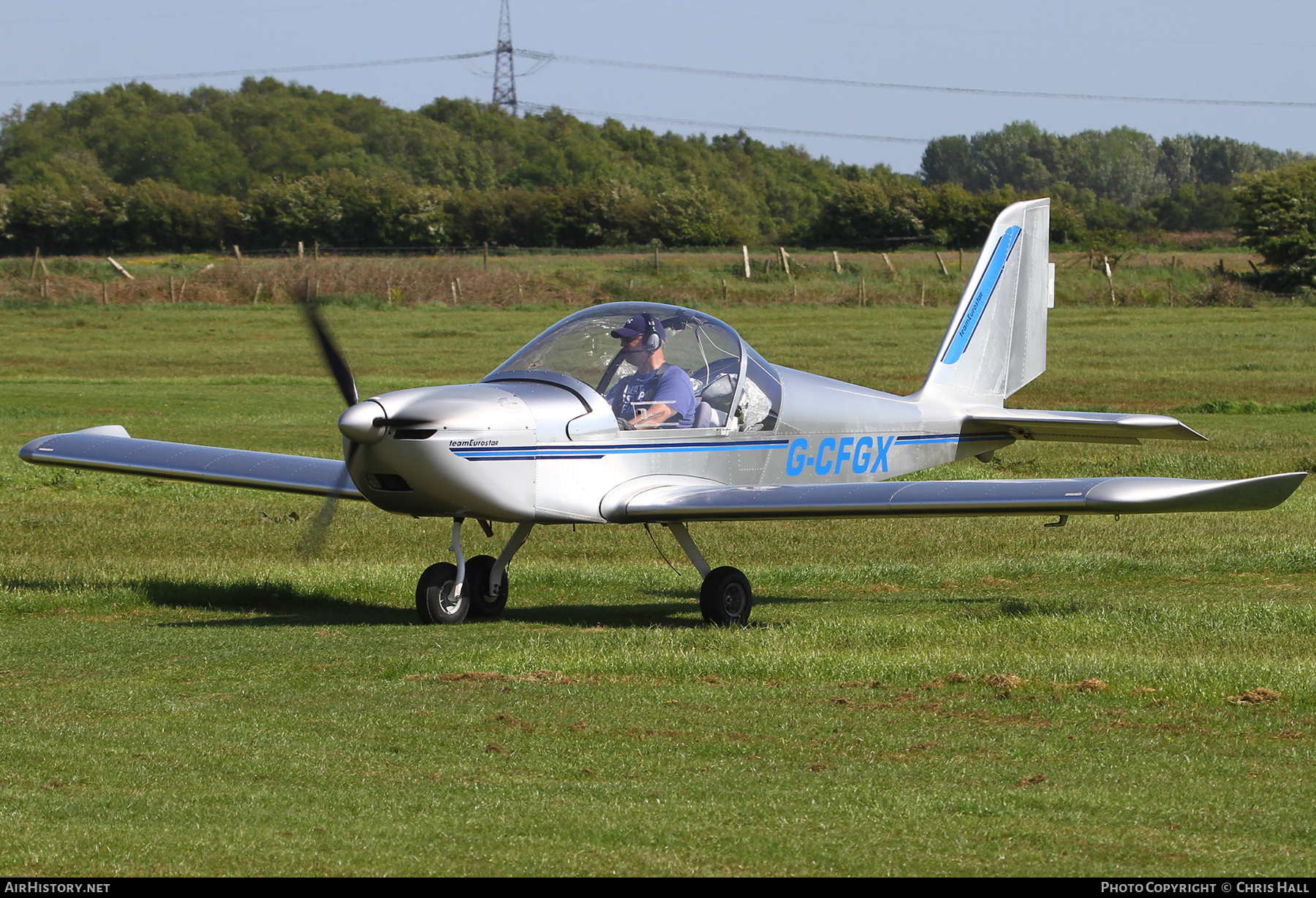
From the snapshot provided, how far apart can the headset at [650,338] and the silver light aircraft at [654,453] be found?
0.01 m

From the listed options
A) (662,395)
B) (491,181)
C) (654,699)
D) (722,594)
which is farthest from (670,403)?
(491,181)

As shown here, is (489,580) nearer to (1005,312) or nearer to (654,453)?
(654,453)

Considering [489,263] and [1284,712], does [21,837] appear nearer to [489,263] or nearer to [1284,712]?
[1284,712]

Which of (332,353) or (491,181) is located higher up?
(491,181)

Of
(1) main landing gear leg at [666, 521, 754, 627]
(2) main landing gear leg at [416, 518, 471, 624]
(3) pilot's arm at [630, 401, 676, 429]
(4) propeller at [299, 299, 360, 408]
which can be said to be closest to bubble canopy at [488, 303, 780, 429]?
(3) pilot's arm at [630, 401, 676, 429]

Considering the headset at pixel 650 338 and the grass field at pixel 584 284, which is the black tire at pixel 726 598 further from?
the grass field at pixel 584 284

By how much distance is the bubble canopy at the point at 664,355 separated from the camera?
10562 mm

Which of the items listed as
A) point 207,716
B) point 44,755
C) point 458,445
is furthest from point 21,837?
point 458,445

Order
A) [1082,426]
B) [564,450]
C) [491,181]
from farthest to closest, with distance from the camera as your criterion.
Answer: [491,181] < [1082,426] < [564,450]

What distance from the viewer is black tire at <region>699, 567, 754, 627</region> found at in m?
10.6

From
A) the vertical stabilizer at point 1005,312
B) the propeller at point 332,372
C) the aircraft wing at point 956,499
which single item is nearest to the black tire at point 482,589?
the propeller at point 332,372

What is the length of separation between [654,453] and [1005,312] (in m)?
5.46

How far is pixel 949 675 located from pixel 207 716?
4091 mm

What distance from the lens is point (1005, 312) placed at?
1445 cm
